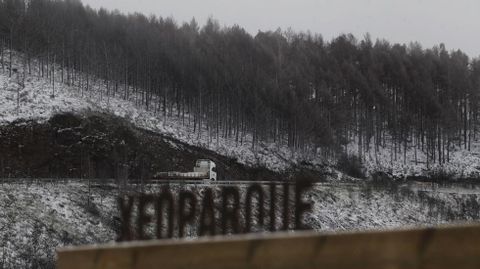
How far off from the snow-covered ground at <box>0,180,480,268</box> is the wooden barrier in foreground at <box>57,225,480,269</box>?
573 inches

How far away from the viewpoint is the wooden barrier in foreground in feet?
8.04

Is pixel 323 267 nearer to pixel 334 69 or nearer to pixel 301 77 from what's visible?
pixel 301 77

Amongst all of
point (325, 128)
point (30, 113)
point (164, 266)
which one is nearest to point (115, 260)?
point (164, 266)

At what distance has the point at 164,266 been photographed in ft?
9.25

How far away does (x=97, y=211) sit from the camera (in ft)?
69.8

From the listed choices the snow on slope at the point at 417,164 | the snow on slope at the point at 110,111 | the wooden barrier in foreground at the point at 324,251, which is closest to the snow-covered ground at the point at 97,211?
the snow on slope at the point at 110,111

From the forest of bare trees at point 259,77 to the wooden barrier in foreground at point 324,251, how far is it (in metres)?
42.8

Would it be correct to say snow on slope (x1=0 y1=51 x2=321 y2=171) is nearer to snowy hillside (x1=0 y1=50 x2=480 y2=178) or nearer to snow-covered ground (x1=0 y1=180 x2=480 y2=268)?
snowy hillside (x1=0 y1=50 x2=480 y2=178)

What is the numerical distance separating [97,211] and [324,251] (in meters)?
19.7

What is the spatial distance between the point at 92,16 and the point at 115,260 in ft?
225

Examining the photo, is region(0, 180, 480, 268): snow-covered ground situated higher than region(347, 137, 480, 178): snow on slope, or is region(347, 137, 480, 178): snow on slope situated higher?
region(347, 137, 480, 178): snow on slope

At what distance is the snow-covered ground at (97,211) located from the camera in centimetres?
1747

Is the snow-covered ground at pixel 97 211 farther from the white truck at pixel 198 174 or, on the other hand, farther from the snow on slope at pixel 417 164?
the snow on slope at pixel 417 164

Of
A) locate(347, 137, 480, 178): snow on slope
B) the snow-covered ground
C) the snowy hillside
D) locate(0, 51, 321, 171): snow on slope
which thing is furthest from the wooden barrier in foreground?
locate(347, 137, 480, 178): snow on slope
